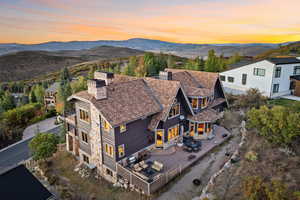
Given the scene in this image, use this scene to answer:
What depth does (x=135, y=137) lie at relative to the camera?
63.2 ft

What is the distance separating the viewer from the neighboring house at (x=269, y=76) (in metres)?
33.8

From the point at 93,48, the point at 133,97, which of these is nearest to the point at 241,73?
the point at 133,97

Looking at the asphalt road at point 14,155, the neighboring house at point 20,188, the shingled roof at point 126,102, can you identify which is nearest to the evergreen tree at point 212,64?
Result: the shingled roof at point 126,102

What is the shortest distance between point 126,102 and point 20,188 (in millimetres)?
10750

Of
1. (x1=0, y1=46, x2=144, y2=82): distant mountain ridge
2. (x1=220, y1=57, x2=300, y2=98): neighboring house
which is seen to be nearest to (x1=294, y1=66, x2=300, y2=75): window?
(x1=220, y1=57, x2=300, y2=98): neighboring house

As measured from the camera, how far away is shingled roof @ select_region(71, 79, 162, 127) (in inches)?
682

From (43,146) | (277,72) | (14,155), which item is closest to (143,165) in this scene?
(43,146)

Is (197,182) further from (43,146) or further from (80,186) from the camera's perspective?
(43,146)

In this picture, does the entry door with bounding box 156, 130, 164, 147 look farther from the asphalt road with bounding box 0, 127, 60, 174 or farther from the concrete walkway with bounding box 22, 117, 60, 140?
the concrete walkway with bounding box 22, 117, 60, 140

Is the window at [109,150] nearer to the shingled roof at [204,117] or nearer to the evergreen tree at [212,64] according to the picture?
the shingled roof at [204,117]

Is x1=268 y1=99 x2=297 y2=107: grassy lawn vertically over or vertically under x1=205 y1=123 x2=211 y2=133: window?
over

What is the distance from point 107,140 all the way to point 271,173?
13.7m

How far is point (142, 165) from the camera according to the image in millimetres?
17812

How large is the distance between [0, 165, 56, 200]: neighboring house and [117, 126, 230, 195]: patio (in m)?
6.13
